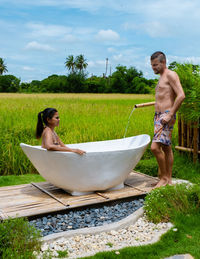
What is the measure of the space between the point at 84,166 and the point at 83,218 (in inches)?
21.1

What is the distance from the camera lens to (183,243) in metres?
2.67

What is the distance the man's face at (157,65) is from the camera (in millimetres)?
3807

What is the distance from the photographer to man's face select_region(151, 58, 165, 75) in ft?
12.5

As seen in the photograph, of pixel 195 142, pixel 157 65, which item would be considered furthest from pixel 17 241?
pixel 195 142

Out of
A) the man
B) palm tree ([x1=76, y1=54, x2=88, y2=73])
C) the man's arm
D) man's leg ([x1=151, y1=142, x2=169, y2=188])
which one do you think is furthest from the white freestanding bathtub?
palm tree ([x1=76, y1=54, x2=88, y2=73])

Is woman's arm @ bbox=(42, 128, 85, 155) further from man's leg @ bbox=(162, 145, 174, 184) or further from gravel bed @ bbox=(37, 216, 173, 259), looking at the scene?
man's leg @ bbox=(162, 145, 174, 184)

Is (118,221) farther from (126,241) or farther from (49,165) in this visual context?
(49,165)

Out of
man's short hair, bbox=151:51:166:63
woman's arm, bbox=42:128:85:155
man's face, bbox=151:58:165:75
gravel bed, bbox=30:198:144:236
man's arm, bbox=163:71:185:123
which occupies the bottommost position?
gravel bed, bbox=30:198:144:236

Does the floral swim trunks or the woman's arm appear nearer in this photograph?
the woman's arm

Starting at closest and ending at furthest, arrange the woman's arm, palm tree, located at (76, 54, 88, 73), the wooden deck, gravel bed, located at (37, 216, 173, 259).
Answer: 1. gravel bed, located at (37, 216, 173, 259)
2. the wooden deck
3. the woman's arm
4. palm tree, located at (76, 54, 88, 73)

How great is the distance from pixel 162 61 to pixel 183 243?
2.06 metres

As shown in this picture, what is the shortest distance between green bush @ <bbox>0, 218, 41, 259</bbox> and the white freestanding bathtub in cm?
99

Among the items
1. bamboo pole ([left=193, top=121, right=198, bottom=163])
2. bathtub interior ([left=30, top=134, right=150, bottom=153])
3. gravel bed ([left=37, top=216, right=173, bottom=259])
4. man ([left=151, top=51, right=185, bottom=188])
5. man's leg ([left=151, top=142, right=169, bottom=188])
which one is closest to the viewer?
gravel bed ([left=37, top=216, right=173, bottom=259])

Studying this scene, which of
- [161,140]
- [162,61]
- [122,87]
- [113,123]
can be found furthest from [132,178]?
[122,87]
